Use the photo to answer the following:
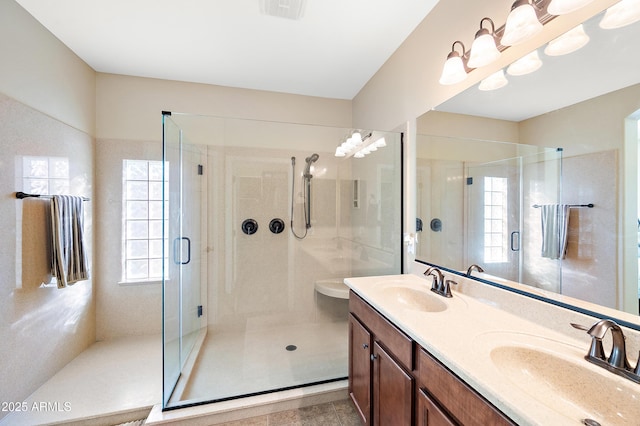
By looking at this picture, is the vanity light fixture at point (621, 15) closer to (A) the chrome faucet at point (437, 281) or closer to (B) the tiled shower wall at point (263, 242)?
(A) the chrome faucet at point (437, 281)

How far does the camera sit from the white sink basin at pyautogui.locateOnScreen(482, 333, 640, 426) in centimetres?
66

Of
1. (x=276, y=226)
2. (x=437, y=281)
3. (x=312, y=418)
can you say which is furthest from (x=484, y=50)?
(x=312, y=418)

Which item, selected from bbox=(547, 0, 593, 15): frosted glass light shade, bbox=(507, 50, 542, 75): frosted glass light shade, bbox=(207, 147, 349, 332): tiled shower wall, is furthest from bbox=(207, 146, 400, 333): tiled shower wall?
bbox=(547, 0, 593, 15): frosted glass light shade

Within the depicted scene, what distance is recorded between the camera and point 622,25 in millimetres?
845

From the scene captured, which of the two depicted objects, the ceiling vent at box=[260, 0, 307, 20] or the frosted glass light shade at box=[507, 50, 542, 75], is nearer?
the frosted glass light shade at box=[507, 50, 542, 75]

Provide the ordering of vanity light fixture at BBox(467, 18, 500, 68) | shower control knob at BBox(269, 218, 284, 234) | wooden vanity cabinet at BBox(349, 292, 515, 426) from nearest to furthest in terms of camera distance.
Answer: wooden vanity cabinet at BBox(349, 292, 515, 426), vanity light fixture at BBox(467, 18, 500, 68), shower control knob at BBox(269, 218, 284, 234)

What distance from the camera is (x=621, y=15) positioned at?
0.85 meters

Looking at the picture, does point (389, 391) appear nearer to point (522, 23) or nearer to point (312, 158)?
point (522, 23)

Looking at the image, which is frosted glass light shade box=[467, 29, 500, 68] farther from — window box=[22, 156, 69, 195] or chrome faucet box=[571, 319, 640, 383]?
window box=[22, 156, 69, 195]

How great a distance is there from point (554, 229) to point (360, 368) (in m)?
1.26

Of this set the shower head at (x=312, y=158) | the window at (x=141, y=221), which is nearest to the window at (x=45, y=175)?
the window at (x=141, y=221)

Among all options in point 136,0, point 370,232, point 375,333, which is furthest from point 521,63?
point 136,0

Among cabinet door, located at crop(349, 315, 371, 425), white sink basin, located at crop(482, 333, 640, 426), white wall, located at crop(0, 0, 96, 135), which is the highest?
white wall, located at crop(0, 0, 96, 135)

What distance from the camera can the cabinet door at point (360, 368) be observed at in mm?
1431
